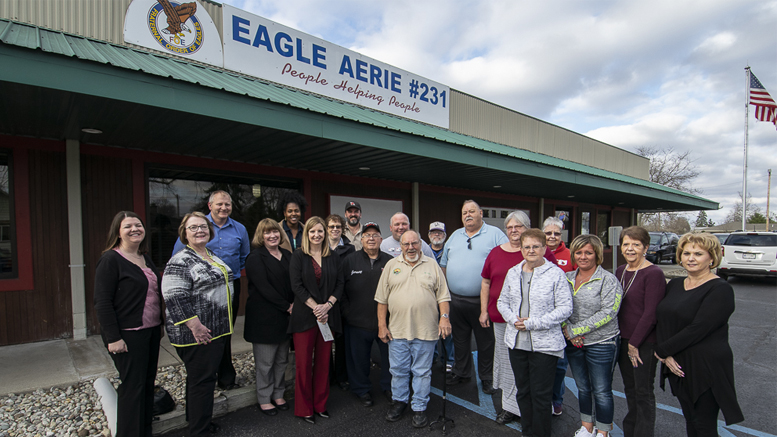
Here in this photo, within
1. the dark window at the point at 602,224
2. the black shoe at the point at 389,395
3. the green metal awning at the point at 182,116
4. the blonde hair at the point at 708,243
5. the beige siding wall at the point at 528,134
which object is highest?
the beige siding wall at the point at 528,134

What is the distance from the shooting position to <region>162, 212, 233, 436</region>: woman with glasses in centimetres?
268

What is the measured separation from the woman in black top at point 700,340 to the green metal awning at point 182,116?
3697 mm

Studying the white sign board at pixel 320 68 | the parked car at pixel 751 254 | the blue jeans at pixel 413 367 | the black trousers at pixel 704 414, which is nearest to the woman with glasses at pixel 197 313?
the blue jeans at pixel 413 367

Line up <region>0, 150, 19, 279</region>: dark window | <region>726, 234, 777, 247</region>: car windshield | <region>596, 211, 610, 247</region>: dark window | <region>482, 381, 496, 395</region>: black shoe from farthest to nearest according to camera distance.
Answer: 1. <region>596, 211, 610, 247</region>: dark window
2. <region>726, 234, 777, 247</region>: car windshield
3. <region>0, 150, 19, 279</region>: dark window
4. <region>482, 381, 496, 395</region>: black shoe

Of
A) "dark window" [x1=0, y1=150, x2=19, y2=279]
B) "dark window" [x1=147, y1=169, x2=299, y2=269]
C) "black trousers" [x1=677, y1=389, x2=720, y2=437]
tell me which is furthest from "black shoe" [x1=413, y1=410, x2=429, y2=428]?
"dark window" [x1=0, y1=150, x2=19, y2=279]

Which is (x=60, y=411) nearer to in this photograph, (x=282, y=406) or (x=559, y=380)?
(x=282, y=406)

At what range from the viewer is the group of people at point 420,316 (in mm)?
2469

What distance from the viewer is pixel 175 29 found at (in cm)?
556

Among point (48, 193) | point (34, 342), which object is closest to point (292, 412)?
point (34, 342)

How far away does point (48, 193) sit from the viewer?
473cm

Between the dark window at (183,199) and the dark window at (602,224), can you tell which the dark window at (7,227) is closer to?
the dark window at (183,199)

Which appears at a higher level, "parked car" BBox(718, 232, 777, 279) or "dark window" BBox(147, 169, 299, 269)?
"dark window" BBox(147, 169, 299, 269)

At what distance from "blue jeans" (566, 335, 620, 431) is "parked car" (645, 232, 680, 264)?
16.5 m

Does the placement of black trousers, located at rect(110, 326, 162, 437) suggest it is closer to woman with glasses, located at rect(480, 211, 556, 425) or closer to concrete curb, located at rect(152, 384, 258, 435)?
concrete curb, located at rect(152, 384, 258, 435)
